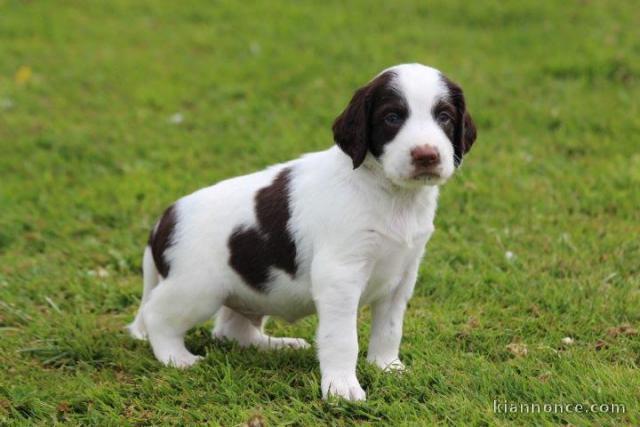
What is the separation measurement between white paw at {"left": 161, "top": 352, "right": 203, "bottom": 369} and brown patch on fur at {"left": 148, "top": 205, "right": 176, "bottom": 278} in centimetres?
42

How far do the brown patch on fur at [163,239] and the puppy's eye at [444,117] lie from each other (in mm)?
1529

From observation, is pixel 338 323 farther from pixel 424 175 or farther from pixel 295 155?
pixel 295 155

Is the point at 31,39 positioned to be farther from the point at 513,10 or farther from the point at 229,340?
the point at 229,340

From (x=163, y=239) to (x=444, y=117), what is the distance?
163 cm

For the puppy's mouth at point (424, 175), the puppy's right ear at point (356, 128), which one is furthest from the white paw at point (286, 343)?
the puppy's mouth at point (424, 175)

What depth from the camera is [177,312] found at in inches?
183

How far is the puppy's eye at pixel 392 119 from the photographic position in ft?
13.1

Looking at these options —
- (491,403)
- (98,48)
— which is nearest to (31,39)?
(98,48)

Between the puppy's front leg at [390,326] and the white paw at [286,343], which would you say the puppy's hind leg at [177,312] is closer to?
the white paw at [286,343]

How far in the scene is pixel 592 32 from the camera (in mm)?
10234

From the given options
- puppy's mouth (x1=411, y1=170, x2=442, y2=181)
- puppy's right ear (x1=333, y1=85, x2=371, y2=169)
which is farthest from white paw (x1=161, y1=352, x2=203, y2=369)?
puppy's mouth (x1=411, y1=170, x2=442, y2=181)

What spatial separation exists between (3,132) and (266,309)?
5.02 metres

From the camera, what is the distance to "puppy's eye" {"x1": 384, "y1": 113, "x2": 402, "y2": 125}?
13.1ft

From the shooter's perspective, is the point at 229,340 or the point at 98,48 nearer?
the point at 229,340
